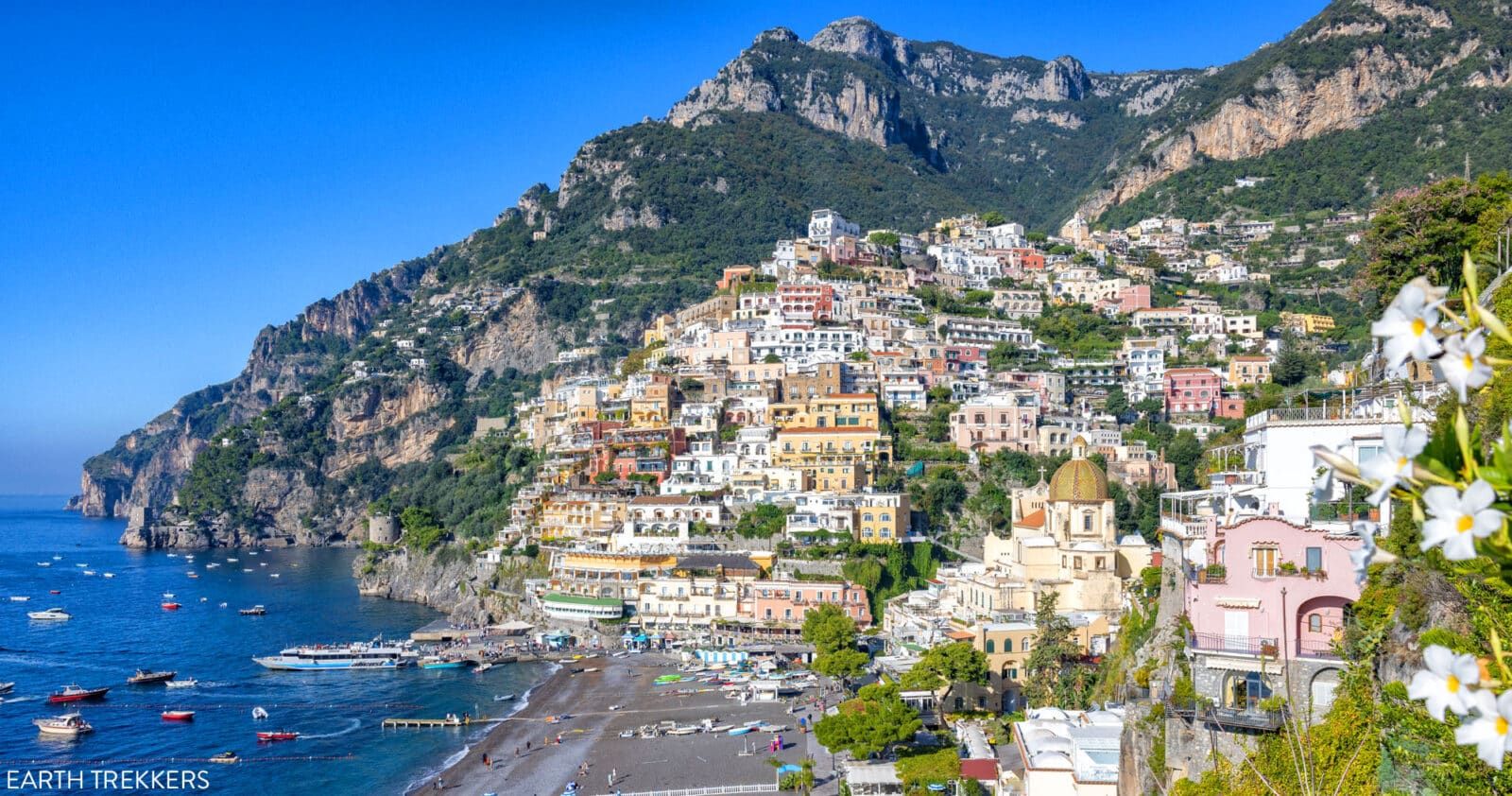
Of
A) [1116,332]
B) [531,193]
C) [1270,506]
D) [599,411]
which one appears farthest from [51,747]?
[531,193]

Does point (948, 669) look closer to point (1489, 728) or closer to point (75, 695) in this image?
point (75, 695)

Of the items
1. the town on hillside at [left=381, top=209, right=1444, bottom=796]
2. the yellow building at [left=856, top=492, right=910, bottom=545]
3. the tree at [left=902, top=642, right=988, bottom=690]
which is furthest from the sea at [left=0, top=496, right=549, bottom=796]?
the yellow building at [left=856, top=492, right=910, bottom=545]

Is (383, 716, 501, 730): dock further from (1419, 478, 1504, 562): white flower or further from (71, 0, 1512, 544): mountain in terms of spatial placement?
(71, 0, 1512, 544): mountain

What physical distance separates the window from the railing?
3.46ft

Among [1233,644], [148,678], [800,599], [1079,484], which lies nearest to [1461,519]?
[1233,644]

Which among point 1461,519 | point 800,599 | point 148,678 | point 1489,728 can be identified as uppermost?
point 1461,519

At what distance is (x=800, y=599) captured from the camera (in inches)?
2178

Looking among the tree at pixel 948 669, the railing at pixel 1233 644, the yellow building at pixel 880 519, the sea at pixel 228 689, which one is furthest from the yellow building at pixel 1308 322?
the railing at pixel 1233 644

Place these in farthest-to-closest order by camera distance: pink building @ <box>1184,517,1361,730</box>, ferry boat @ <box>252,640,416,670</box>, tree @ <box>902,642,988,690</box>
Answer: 1. ferry boat @ <box>252,640,416,670</box>
2. tree @ <box>902,642,988,690</box>
3. pink building @ <box>1184,517,1361,730</box>

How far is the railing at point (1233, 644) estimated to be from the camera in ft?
64.6

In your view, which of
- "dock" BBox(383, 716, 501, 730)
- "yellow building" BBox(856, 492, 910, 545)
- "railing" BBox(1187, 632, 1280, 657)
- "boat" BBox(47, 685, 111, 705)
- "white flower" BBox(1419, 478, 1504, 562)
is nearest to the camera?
"white flower" BBox(1419, 478, 1504, 562)

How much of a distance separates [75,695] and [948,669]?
110 feet

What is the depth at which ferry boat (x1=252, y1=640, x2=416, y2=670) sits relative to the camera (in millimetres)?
54481

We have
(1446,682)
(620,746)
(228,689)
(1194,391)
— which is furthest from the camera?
(1194,391)
